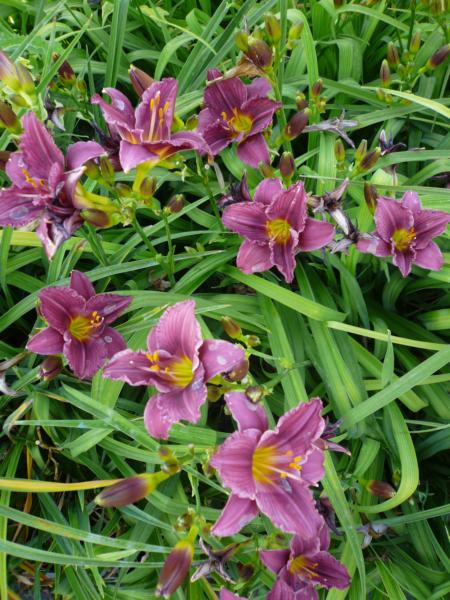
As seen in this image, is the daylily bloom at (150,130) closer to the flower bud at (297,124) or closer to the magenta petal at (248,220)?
the magenta petal at (248,220)

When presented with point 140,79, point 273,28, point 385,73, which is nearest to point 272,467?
point 140,79

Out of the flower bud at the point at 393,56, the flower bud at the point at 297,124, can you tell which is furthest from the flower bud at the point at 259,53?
the flower bud at the point at 393,56

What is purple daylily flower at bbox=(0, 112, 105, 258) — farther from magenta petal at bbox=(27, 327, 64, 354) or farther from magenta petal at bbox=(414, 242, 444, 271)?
magenta petal at bbox=(414, 242, 444, 271)

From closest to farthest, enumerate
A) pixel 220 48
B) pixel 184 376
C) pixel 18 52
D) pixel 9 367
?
pixel 184 376
pixel 9 367
pixel 18 52
pixel 220 48

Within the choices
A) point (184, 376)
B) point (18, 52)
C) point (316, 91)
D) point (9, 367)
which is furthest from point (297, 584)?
point (18, 52)

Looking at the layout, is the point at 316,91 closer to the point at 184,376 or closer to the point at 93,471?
the point at 184,376

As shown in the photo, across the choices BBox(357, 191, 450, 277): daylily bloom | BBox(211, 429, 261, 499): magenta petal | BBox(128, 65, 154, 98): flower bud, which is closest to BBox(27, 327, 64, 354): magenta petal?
BBox(211, 429, 261, 499): magenta petal
